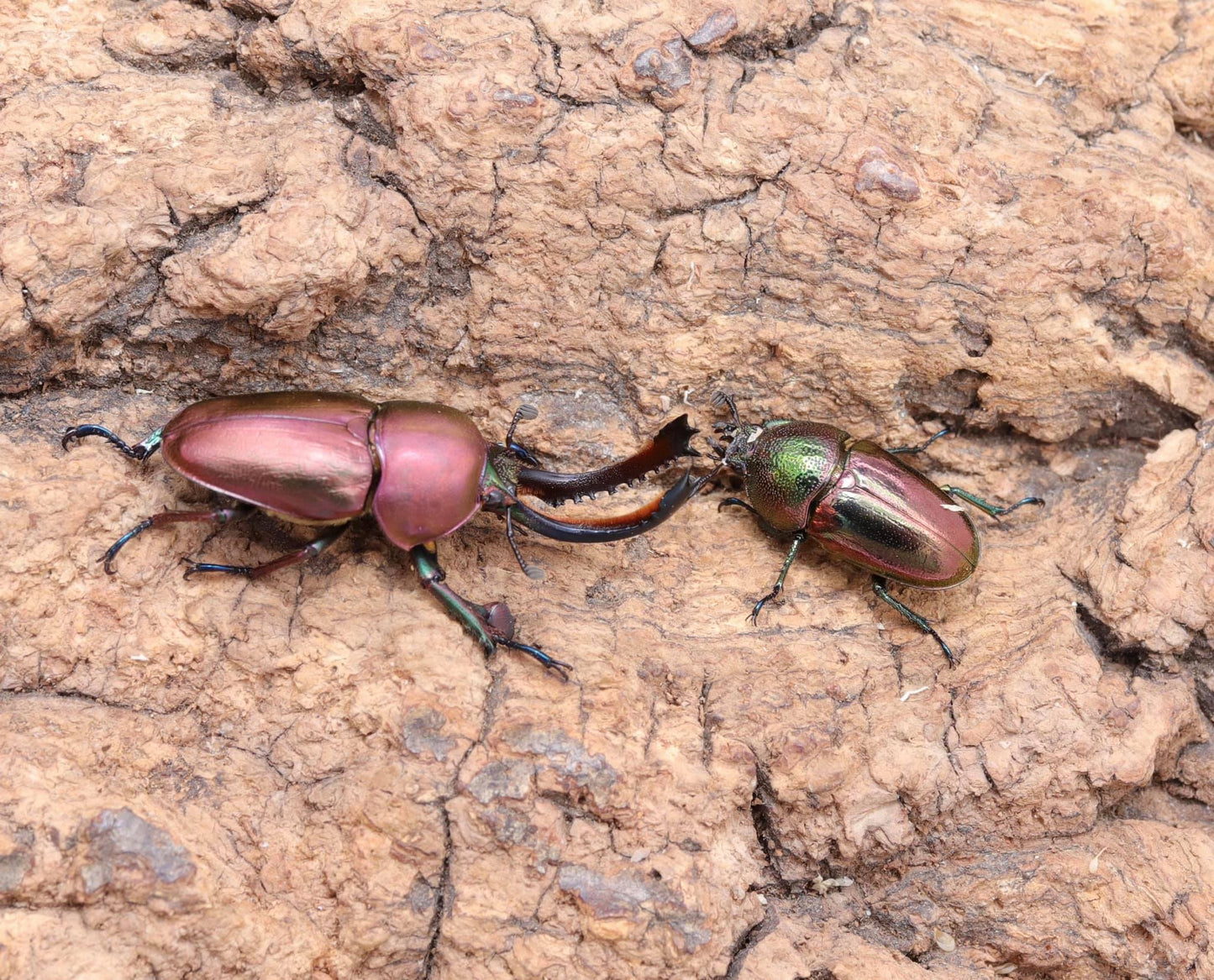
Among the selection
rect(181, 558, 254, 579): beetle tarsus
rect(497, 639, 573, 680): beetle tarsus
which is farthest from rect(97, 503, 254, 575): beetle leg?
rect(497, 639, 573, 680): beetle tarsus

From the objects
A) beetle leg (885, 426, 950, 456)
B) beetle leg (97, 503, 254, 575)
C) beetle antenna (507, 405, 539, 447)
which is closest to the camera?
beetle leg (97, 503, 254, 575)

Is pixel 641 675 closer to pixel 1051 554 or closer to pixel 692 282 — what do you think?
pixel 692 282

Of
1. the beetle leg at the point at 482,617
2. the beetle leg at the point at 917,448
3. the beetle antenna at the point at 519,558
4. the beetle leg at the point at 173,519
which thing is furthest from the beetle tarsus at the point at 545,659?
the beetle leg at the point at 917,448

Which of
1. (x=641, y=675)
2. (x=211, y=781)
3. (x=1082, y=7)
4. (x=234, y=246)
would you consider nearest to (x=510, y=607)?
(x=641, y=675)

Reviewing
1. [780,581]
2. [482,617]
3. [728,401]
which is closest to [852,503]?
[780,581]

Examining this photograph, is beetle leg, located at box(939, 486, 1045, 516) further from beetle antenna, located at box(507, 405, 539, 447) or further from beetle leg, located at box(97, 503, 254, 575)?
beetle leg, located at box(97, 503, 254, 575)

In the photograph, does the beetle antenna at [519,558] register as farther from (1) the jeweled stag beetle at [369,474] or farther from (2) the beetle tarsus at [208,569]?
(2) the beetle tarsus at [208,569]
